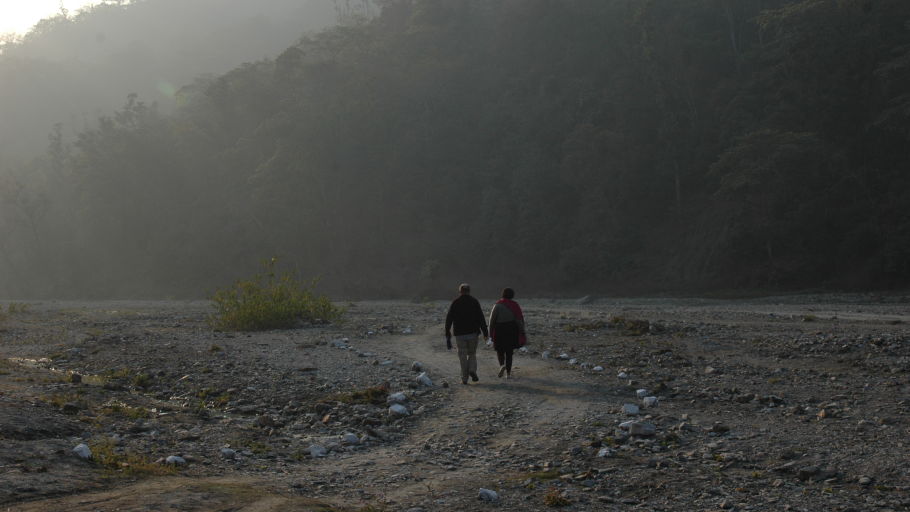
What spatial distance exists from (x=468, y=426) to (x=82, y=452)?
500 cm

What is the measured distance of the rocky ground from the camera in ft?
24.2

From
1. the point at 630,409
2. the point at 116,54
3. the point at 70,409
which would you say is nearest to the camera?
the point at 70,409

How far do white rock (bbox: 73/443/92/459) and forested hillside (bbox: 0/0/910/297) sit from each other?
118 ft

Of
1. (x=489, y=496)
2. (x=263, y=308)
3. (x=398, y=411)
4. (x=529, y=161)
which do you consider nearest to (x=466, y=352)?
(x=398, y=411)

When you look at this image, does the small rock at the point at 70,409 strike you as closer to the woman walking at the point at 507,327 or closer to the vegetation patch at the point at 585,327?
the woman walking at the point at 507,327

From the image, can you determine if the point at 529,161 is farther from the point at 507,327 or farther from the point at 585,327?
the point at 507,327

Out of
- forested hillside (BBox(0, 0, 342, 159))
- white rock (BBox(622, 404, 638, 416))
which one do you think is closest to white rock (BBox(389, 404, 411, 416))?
white rock (BBox(622, 404, 638, 416))

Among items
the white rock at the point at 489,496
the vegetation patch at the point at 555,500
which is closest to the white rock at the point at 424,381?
the white rock at the point at 489,496

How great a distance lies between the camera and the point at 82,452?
26.3ft

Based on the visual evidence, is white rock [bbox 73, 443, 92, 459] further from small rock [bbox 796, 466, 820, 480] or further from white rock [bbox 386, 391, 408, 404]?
small rock [bbox 796, 466, 820, 480]

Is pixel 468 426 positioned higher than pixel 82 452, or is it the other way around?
pixel 82 452

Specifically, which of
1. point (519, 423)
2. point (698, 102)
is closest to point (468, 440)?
point (519, 423)

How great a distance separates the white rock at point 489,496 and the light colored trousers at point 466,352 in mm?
6259

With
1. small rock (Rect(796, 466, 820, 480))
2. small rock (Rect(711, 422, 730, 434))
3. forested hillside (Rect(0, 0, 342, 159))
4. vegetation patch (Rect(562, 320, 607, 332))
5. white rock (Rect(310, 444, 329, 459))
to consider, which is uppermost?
forested hillside (Rect(0, 0, 342, 159))
